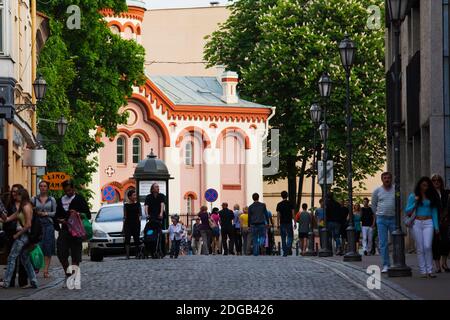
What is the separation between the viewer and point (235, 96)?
97875 mm

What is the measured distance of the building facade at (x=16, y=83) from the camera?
120 ft

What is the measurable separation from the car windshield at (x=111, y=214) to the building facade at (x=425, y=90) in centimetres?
828

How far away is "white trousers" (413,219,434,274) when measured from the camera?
81.3 feet

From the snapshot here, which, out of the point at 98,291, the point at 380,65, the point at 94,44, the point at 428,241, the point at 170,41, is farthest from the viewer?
the point at 170,41

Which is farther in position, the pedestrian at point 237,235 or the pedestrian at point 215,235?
the pedestrian at point 215,235

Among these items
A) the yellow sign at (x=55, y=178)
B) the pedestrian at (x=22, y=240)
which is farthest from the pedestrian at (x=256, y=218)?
the pedestrian at (x=22, y=240)

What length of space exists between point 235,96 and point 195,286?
75.5 m

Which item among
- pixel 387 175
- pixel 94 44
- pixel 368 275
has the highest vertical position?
pixel 94 44

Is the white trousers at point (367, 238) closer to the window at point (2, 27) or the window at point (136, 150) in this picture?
the window at point (2, 27)

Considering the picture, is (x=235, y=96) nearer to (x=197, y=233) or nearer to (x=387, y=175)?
(x=197, y=233)

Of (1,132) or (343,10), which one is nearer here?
(1,132)

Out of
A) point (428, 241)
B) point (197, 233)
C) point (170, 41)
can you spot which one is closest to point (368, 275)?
point (428, 241)

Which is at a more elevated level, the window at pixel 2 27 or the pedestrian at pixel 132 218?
the window at pixel 2 27

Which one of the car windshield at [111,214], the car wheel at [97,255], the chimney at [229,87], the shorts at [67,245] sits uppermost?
the chimney at [229,87]
